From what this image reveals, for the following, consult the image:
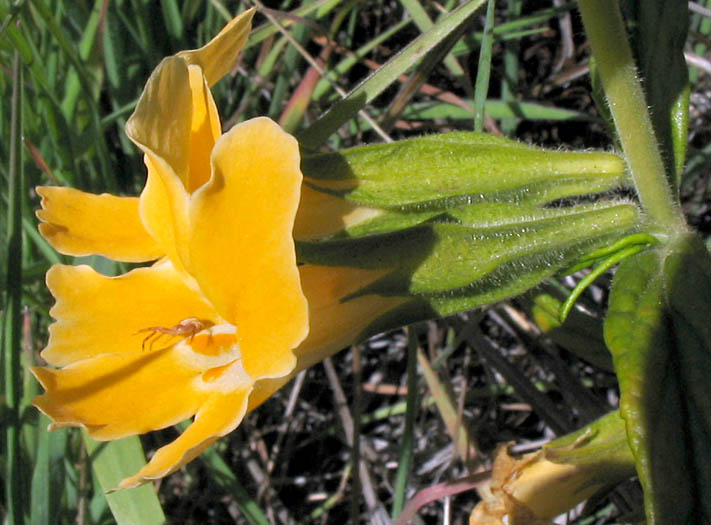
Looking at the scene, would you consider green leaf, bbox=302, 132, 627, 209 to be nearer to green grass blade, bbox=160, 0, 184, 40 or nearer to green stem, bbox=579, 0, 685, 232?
green stem, bbox=579, 0, 685, 232

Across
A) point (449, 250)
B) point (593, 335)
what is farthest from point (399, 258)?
point (593, 335)

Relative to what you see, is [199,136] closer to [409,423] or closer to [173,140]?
[173,140]

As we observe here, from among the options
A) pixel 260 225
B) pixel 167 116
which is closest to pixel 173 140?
pixel 167 116

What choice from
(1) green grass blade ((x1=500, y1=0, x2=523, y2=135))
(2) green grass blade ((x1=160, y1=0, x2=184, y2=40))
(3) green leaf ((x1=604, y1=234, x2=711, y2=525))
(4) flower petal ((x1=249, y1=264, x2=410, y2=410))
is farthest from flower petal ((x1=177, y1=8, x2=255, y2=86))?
(1) green grass blade ((x1=500, y1=0, x2=523, y2=135))

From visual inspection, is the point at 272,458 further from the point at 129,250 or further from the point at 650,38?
the point at 650,38

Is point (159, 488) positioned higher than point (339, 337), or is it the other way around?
point (339, 337)

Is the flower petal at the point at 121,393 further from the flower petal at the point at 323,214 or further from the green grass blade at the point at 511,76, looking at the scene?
the green grass blade at the point at 511,76

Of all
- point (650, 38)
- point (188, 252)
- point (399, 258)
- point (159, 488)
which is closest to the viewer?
point (188, 252)

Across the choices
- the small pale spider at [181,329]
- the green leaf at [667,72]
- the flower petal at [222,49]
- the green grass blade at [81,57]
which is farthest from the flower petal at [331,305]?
the green grass blade at [81,57]
